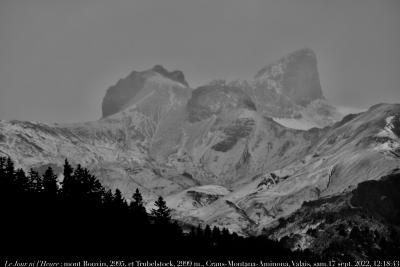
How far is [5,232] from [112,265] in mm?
25787

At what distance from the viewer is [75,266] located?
186m

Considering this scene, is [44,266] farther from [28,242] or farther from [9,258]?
[28,242]

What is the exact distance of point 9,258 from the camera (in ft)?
593

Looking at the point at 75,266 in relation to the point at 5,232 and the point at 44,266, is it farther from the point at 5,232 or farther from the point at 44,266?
the point at 5,232

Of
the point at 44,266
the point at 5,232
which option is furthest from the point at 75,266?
the point at 5,232

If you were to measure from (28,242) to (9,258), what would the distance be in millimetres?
19024

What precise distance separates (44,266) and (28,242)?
2041 centimetres

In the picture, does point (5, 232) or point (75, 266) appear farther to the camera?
point (5, 232)

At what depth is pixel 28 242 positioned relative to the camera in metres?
200

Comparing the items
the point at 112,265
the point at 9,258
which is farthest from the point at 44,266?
the point at 112,265

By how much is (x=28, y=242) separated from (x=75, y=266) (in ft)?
62.6

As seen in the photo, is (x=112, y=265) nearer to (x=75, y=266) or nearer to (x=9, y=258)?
(x=75, y=266)

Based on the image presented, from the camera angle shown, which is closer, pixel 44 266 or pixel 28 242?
pixel 44 266

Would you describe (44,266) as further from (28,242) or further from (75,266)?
(28,242)
